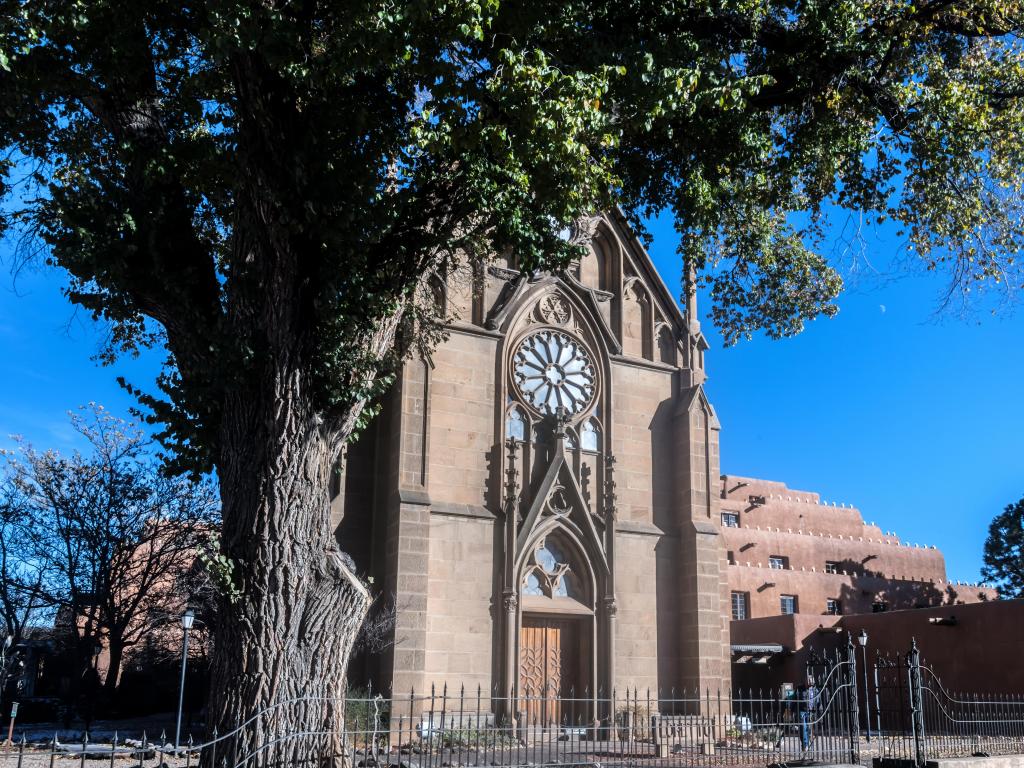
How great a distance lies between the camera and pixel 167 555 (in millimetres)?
29281

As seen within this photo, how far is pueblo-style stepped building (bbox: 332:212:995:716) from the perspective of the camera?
66.8ft

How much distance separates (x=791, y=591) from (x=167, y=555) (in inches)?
1025

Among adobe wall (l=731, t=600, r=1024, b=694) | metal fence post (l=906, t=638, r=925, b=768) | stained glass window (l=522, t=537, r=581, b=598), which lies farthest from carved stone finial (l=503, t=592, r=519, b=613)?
adobe wall (l=731, t=600, r=1024, b=694)

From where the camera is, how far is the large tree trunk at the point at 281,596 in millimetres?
8766

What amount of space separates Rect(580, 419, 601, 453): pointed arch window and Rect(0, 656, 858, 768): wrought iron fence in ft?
19.8

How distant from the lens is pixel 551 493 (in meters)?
22.2

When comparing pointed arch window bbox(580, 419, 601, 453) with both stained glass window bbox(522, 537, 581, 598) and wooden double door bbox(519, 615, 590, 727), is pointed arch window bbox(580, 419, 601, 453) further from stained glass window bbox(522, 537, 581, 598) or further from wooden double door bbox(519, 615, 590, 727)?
wooden double door bbox(519, 615, 590, 727)

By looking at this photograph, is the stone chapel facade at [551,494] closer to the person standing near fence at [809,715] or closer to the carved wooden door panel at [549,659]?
the carved wooden door panel at [549,659]

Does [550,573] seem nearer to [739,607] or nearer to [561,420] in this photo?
[561,420]

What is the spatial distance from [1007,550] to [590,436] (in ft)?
122

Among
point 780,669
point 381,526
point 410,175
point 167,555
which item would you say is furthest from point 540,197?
point 780,669

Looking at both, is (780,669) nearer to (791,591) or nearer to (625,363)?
(791,591)

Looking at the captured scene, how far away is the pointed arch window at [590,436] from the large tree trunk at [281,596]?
14191 mm

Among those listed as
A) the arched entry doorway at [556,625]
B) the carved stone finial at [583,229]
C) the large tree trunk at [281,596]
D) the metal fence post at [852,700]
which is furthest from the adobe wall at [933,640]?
the large tree trunk at [281,596]
